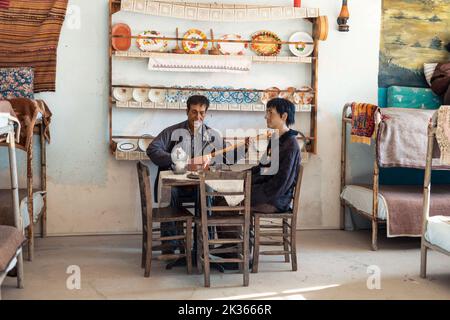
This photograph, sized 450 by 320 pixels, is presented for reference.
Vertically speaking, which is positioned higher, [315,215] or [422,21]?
[422,21]

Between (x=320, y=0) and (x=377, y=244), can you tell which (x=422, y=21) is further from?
(x=377, y=244)

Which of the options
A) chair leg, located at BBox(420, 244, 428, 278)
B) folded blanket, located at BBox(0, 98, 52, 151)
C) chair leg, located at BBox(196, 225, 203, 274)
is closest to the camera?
chair leg, located at BBox(196, 225, 203, 274)

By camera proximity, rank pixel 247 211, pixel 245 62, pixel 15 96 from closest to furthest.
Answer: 1. pixel 247 211
2. pixel 15 96
3. pixel 245 62

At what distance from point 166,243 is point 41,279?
3.51 ft

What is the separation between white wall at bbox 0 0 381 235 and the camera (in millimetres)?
6109

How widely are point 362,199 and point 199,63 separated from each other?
6.79 ft

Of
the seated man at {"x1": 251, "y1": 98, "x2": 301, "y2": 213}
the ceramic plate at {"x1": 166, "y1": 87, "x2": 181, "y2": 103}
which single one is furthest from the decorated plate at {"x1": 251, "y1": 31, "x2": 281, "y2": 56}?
the seated man at {"x1": 251, "y1": 98, "x2": 301, "y2": 213}

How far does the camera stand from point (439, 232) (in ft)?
15.3

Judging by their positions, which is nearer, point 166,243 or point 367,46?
point 166,243

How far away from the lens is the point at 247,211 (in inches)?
180

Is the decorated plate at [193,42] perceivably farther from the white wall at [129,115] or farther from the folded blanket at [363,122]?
the folded blanket at [363,122]

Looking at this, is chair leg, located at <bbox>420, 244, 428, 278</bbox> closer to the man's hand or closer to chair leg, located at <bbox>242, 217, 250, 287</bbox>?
chair leg, located at <bbox>242, 217, 250, 287</bbox>

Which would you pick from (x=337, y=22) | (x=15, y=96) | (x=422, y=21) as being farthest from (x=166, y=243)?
(x=422, y=21)

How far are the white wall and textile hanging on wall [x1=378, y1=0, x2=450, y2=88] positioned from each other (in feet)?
0.43
